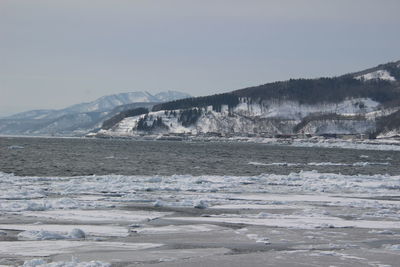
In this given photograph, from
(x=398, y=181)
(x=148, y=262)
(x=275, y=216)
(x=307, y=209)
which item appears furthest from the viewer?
(x=398, y=181)

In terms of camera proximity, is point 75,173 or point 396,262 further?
point 75,173

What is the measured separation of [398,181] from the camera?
49156 millimetres

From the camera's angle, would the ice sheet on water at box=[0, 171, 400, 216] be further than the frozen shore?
Yes

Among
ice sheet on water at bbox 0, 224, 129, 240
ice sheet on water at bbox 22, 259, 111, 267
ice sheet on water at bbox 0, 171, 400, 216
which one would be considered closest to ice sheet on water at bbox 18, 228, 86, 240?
ice sheet on water at bbox 0, 224, 129, 240

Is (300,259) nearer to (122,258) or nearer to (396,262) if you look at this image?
(396,262)

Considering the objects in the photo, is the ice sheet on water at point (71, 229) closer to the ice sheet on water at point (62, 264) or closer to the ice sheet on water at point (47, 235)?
the ice sheet on water at point (47, 235)

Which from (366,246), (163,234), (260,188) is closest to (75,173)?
(260,188)

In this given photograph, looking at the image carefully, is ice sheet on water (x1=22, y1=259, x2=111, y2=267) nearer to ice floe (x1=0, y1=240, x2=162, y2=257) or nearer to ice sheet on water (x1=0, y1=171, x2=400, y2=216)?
ice floe (x1=0, y1=240, x2=162, y2=257)

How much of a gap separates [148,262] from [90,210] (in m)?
11.1

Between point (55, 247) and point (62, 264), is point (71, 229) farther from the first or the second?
point (62, 264)

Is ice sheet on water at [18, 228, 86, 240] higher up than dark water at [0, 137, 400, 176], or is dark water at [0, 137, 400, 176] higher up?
ice sheet on water at [18, 228, 86, 240]

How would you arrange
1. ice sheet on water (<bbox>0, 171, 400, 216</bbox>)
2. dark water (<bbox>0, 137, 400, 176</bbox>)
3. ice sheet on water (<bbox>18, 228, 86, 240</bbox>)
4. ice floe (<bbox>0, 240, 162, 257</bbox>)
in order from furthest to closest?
1. dark water (<bbox>0, 137, 400, 176</bbox>)
2. ice sheet on water (<bbox>0, 171, 400, 216</bbox>)
3. ice sheet on water (<bbox>18, 228, 86, 240</bbox>)
4. ice floe (<bbox>0, 240, 162, 257</bbox>)

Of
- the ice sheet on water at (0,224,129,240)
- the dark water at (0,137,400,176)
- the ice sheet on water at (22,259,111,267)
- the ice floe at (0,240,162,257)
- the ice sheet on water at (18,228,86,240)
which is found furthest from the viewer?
the dark water at (0,137,400,176)

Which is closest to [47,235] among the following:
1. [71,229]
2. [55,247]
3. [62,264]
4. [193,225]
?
[71,229]
